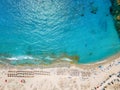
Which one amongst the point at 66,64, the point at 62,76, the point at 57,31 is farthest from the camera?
the point at 57,31

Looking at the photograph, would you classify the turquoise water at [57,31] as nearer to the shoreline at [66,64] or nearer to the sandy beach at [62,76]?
the shoreline at [66,64]

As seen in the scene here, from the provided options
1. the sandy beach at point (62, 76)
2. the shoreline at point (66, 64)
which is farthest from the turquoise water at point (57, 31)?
the sandy beach at point (62, 76)

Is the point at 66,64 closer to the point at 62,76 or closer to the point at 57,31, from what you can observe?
the point at 62,76

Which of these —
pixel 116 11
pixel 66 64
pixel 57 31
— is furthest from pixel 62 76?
pixel 116 11

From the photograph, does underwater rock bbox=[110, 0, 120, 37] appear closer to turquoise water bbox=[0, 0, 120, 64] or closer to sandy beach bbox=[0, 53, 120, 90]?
turquoise water bbox=[0, 0, 120, 64]

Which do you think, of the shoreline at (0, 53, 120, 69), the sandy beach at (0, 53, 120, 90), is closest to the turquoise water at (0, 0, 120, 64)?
the shoreline at (0, 53, 120, 69)

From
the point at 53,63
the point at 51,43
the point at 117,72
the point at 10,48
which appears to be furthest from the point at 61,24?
the point at 117,72

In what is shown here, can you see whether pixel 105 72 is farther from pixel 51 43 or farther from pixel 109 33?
pixel 51 43
